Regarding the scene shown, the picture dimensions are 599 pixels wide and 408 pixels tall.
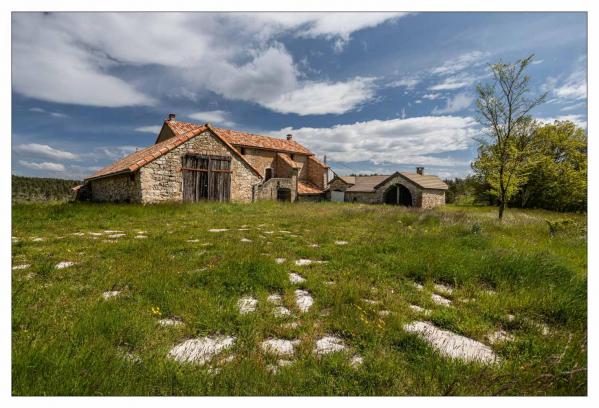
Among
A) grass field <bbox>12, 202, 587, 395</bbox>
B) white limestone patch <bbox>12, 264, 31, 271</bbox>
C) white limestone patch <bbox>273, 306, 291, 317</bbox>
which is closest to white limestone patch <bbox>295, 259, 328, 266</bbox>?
grass field <bbox>12, 202, 587, 395</bbox>

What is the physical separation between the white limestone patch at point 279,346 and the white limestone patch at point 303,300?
644mm

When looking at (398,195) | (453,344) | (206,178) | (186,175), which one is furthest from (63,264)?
(398,195)

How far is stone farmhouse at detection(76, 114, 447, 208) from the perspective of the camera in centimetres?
1611

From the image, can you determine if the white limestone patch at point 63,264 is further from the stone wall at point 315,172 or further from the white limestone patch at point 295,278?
the stone wall at point 315,172

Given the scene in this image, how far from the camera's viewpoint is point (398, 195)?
31672mm

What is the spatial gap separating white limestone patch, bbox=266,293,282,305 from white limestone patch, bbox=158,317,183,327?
1.06m

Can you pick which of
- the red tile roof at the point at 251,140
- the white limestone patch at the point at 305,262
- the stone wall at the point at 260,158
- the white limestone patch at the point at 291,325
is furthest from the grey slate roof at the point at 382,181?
the white limestone patch at the point at 291,325

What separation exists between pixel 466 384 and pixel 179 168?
17615mm

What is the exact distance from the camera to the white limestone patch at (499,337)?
270 cm

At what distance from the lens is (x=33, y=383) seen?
1.84 m

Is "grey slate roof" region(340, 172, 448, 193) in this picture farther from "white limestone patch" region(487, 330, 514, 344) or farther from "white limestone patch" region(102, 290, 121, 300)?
"white limestone patch" region(102, 290, 121, 300)

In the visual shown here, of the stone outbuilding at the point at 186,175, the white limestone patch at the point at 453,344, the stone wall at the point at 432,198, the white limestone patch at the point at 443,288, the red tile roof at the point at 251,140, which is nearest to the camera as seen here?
the white limestone patch at the point at 453,344

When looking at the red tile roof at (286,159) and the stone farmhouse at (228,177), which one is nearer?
the stone farmhouse at (228,177)
